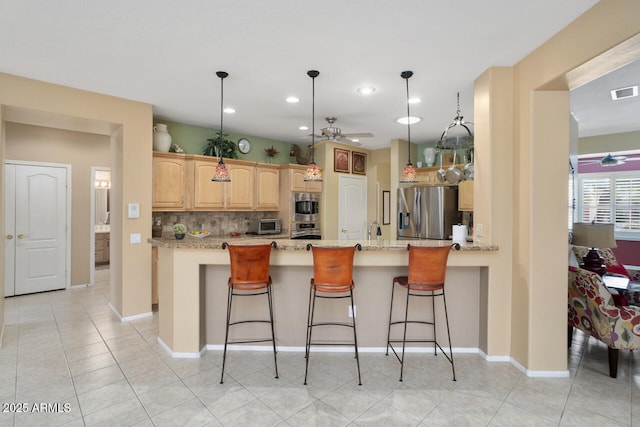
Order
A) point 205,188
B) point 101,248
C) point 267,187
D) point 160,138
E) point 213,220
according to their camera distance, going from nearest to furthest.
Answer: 1. point 160,138
2. point 205,188
3. point 213,220
4. point 267,187
5. point 101,248

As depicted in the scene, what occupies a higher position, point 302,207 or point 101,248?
point 302,207

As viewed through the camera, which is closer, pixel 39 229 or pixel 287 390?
pixel 287 390

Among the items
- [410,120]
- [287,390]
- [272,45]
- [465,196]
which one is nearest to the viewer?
[287,390]

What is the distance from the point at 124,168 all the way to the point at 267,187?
88.3 inches

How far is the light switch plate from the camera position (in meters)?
3.90

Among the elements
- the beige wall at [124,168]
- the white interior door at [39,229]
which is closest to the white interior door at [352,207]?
the beige wall at [124,168]

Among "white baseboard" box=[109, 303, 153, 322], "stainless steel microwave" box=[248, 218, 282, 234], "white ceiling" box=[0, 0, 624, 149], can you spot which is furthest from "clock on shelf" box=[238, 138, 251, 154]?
"white baseboard" box=[109, 303, 153, 322]

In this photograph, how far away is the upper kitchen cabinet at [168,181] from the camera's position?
435cm

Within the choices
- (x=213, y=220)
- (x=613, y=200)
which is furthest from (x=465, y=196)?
(x=213, y=220)

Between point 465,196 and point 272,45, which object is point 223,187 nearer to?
point 272,45

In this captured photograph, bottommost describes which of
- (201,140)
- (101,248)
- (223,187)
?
(101,248)

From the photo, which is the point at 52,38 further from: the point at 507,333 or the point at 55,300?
the point at 507,333

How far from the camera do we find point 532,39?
2.45 meters

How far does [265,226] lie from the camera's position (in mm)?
5445
